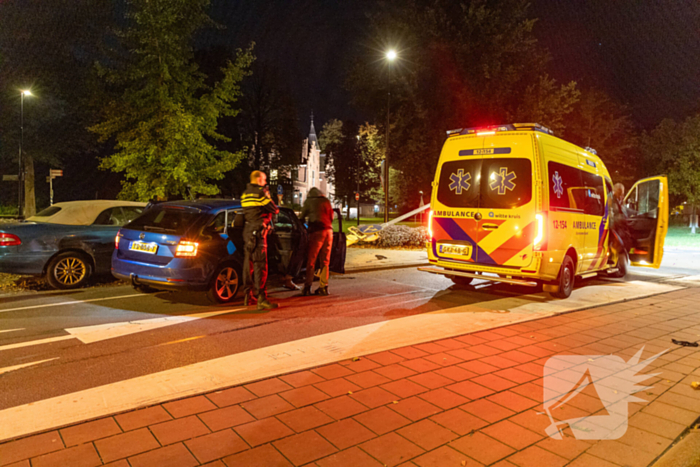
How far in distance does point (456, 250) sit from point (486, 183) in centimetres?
129

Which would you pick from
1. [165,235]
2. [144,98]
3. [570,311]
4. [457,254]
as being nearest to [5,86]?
[144,98]

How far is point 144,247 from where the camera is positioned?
22.7 ft

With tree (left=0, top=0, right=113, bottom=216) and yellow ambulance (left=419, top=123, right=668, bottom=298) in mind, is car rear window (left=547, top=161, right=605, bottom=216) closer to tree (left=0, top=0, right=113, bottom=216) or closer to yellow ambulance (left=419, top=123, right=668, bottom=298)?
yellow ambulance (left=419, top=123, right=668, bottom=298)

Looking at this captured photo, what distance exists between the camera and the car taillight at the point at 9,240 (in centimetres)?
786

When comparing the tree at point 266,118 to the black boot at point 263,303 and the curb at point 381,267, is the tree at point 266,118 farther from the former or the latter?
the black boot at point 263,303

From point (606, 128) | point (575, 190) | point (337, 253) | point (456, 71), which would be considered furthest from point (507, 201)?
point (606, 128)

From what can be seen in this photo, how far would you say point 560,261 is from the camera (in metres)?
8.30

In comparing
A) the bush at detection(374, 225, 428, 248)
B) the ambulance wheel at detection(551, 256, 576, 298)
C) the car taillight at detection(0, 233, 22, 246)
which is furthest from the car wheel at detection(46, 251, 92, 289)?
the bush at detection(374, 225, 428, 248)

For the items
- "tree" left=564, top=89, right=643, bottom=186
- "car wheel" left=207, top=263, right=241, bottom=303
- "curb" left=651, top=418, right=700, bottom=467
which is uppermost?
"tree" left=564, top=89, right=643, bottom=186

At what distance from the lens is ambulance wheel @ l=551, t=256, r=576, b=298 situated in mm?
8461

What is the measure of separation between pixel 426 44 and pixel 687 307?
15.6m

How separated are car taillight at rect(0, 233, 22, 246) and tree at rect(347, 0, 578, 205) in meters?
Result: 15.8

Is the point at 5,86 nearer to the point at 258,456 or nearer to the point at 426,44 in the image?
the point at 426,44

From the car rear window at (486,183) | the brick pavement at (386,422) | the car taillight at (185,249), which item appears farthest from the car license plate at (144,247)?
the car rear window at (486,183)
